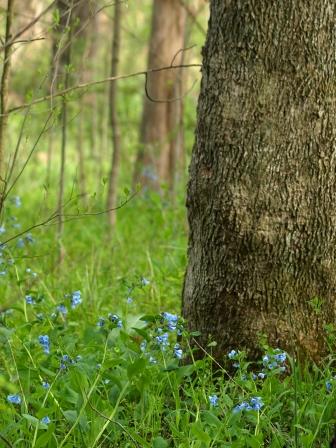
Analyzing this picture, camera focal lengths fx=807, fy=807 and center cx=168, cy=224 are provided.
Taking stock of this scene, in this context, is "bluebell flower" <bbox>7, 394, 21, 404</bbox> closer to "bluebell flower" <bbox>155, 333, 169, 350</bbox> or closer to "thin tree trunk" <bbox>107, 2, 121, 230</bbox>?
"bluebell flower" <bbox>155, 333, 169, 350</bbox>

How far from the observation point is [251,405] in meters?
2.69

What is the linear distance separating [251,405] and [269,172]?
3.13ft

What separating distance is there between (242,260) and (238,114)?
0.58 m

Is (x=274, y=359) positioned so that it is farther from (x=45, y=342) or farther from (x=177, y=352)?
(x=45, y=342)

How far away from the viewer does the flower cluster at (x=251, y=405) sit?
8.70 ft

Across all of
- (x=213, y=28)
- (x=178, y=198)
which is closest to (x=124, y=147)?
(x=178, y=198)

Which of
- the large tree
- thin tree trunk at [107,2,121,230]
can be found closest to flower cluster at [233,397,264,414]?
the large tree

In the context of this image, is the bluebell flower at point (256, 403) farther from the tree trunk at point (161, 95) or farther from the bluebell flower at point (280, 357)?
the tree trunk at point (161, 95)

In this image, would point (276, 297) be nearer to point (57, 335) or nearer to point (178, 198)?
point (57, 335)

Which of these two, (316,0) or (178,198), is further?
(178,198)

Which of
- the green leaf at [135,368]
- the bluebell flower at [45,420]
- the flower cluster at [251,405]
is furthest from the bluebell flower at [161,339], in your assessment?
the bluebell flower at [45,420]

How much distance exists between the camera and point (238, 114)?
126 inches

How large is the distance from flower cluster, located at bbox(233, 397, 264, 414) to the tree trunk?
5.96 metres

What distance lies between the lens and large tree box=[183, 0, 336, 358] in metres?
3.15
